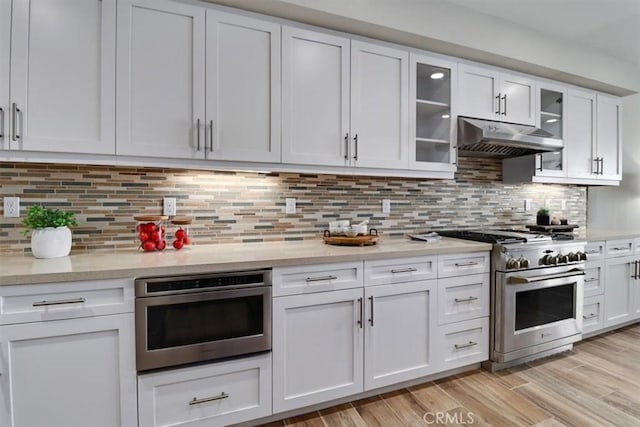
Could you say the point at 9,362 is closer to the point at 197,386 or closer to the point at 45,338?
the point at 45,338

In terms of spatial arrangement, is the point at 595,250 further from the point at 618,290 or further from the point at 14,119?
the point at 14,119

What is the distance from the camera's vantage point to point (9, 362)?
1282mm

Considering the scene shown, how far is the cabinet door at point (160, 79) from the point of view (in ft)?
5.47

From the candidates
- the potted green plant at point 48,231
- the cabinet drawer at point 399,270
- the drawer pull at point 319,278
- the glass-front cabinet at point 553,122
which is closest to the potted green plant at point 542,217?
the glass-front cabinet at point 553,122

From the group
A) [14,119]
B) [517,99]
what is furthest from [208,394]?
[517,99]

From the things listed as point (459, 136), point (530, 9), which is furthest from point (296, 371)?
point (530, 9)

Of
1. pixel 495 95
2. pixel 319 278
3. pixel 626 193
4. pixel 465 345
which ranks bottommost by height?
pixel 465 345

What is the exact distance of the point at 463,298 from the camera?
2.20m

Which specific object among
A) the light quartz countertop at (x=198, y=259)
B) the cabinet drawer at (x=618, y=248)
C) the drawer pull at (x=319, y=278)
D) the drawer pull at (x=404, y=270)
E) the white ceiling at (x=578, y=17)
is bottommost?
the drawer pull at (x=319, y=278)

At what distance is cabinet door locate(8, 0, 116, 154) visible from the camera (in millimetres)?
1514

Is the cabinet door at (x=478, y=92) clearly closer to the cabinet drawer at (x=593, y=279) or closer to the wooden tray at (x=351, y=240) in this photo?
the wooden tray at (x=351, y=240)

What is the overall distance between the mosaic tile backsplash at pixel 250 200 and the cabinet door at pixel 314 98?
14.3 inches

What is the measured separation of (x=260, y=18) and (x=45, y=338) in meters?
1.94

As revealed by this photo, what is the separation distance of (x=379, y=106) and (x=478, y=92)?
0.93m
